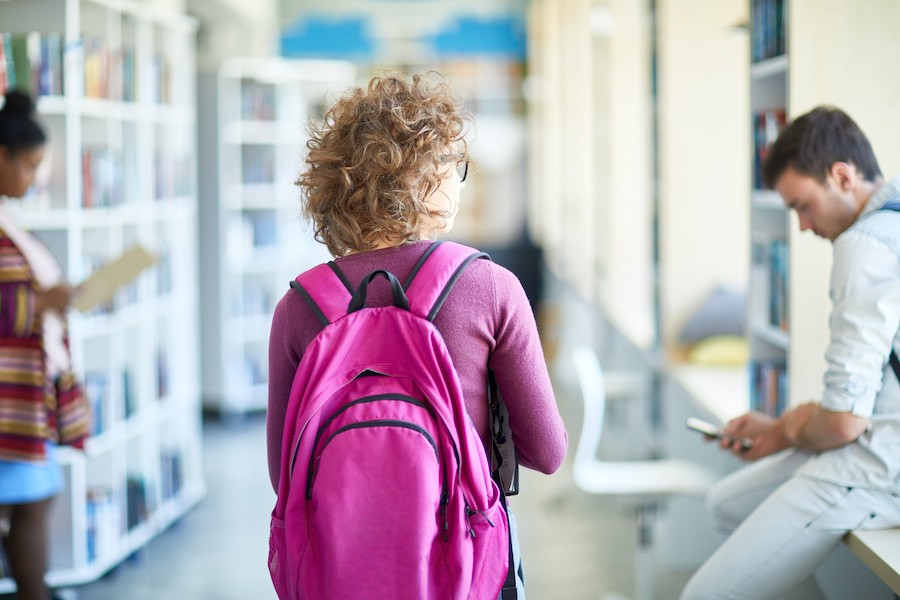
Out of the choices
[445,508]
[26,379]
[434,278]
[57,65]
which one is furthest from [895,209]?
[57,65]

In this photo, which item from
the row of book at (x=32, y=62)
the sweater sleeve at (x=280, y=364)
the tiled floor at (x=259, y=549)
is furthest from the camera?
the tiled floor at (x=259, y=549)

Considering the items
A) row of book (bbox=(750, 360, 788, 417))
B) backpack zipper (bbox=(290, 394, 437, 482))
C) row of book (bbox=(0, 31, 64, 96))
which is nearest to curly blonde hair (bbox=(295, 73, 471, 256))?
backpack zipper (bbox=(290, 394, 437, 482))

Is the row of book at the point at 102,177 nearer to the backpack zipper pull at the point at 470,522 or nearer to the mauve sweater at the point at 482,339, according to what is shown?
the mauve sweater at the point at 482,339

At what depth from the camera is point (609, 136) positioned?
6.42m

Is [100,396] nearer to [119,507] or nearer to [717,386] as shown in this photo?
[119,507]

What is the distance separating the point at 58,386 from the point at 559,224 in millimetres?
6945

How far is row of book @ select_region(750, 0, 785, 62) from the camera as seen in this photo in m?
3.25

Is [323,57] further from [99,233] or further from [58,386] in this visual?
[58,386]

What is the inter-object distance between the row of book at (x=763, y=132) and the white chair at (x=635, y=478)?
3.05 ft

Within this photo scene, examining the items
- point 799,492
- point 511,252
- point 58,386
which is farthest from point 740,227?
point 511,252

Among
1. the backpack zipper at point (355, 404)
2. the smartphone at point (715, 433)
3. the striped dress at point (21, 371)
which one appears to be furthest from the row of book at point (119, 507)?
the backpack zipper at point (355, 404)

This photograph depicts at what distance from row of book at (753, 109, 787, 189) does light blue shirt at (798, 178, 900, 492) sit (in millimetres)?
1129

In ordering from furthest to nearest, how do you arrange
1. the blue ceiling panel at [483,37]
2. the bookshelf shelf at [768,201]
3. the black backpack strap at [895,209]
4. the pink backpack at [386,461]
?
the blue ceiling panel at [483,37] → the bookshelf shelf at [768,201] → the black backpack strap at [895,209] → the pink backpack at [386,461]

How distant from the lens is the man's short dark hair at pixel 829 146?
2.28 metres
